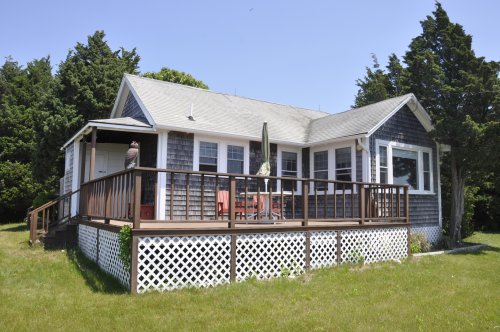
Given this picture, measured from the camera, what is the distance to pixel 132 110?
13.9 m

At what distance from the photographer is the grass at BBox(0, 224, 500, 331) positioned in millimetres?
5277

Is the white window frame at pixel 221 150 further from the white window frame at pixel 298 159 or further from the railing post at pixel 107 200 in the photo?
the railing post at pixel 107 200

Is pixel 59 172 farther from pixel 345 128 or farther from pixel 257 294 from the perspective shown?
pixel 257 294

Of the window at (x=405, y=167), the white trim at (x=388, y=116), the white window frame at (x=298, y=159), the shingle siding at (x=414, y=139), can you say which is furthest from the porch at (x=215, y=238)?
the white window frame at (x=298, y=159)

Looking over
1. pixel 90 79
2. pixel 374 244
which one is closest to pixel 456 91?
pixel 374 244

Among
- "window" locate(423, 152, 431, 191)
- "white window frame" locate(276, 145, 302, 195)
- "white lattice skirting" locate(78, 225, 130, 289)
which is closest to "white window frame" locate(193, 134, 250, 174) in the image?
"white window frame" locate(276, 145, 302, 195)

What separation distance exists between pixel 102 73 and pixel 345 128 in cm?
1194

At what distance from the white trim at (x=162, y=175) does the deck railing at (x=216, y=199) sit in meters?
0.03

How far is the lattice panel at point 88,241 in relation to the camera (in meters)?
9.28

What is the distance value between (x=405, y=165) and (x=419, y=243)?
2.59 metres

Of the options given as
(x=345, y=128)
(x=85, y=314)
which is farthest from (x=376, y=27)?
(x=85, y=314)

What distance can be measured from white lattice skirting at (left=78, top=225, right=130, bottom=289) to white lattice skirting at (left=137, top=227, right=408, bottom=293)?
0.45m

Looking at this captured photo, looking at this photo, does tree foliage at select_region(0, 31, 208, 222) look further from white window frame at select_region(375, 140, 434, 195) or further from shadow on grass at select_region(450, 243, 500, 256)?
shadow on grass at select_region(450, 243, 500, 256)

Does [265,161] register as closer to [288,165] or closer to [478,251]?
[288,165]
